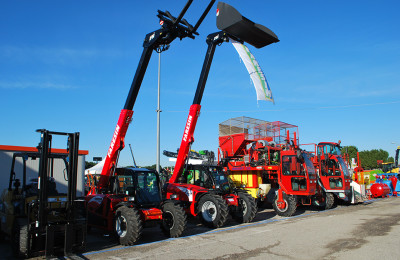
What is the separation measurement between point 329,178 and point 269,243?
979 centimetres

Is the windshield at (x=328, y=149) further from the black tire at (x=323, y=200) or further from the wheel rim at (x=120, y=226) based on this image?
the wheel rim at (x=120, y=226)

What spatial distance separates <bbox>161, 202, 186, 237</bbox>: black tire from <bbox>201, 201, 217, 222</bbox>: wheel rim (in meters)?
1.76

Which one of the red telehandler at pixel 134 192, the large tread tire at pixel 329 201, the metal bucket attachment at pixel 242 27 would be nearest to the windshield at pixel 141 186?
the red telehandler at pixel 134 192

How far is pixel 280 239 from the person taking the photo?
8641mm

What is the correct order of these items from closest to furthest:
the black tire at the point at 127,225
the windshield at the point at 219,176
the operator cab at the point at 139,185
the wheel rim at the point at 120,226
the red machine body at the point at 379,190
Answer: the black tire at the point at 127,225, the wheel rim at the point at 120,226, the operator cab at the point at 139,185, the windshield at the point at 219,176, the red machine body at the point at 379,190

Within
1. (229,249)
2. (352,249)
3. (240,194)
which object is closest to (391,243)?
(352,249)

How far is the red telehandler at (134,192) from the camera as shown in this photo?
7.98m

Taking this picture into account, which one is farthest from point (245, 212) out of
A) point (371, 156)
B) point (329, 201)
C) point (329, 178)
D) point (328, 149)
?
point (371, 156)

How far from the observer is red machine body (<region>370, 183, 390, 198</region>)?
21.7 m

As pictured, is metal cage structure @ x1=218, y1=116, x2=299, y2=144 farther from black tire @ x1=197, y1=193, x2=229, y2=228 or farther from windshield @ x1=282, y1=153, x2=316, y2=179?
black tire @ x1=197, y1=193, x2=229, y2=228

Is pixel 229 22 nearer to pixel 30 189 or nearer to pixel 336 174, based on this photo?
pixel 30 189

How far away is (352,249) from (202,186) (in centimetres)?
549

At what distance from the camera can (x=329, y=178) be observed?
16594 millimetres

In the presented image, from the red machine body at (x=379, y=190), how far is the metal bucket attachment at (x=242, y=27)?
17.2m
